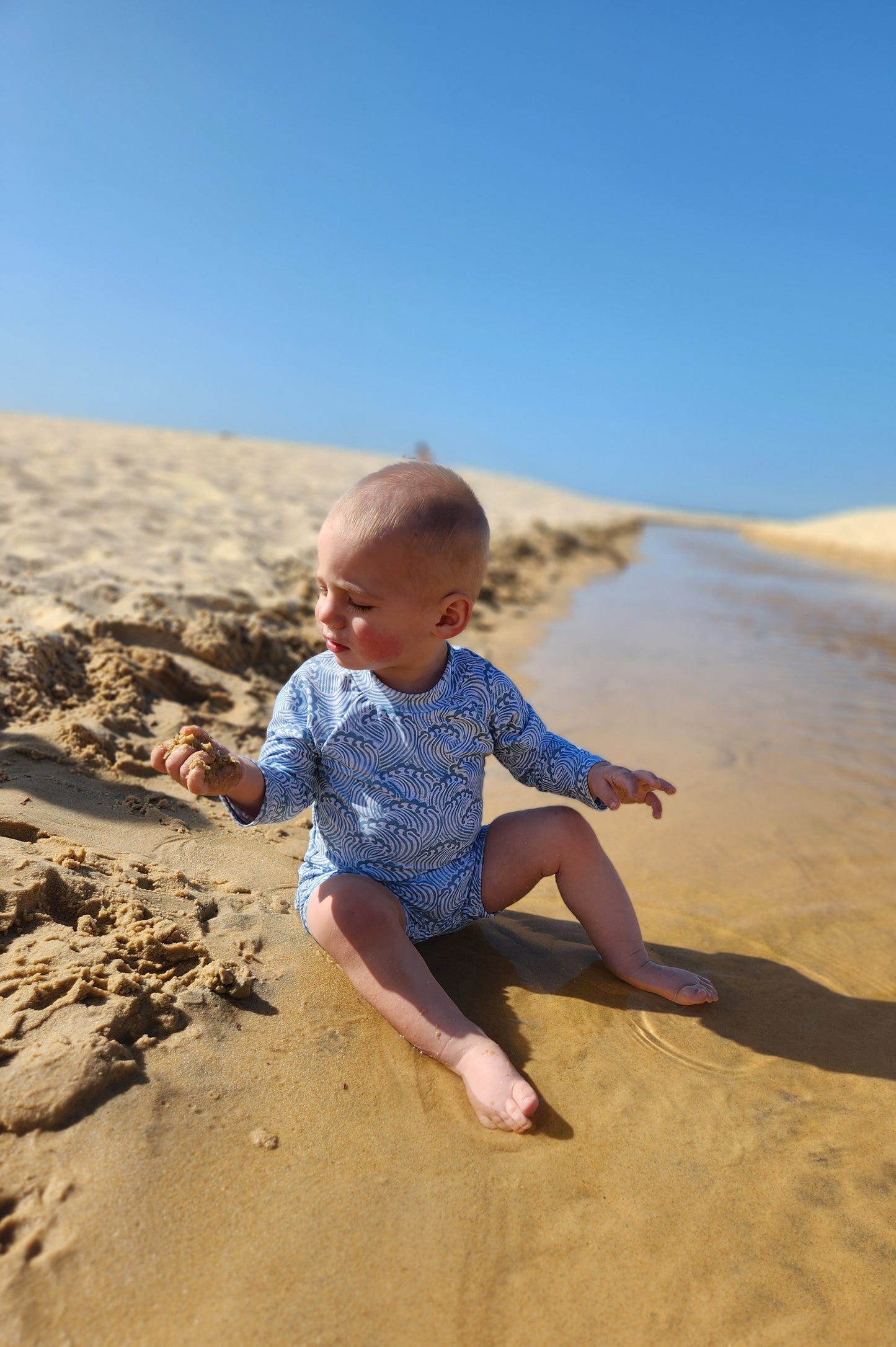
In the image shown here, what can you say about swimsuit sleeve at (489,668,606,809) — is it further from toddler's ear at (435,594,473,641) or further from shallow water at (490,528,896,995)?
shallow water at (490,528,896,995)

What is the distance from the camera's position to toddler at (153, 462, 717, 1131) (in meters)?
1.68

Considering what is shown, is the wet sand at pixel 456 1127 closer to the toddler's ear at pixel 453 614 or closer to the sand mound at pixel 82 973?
the sand mound at pixel 82 973

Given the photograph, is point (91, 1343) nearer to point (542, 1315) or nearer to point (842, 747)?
point (542, 1315)

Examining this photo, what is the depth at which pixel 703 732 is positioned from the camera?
4020 millimetres

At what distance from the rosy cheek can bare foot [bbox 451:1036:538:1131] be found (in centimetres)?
73

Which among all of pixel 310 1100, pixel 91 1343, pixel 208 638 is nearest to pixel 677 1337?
pixel 310 1100

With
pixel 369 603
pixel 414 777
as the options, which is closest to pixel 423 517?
pixel 369 603

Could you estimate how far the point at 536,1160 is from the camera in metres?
1.41

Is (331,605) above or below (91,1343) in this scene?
above

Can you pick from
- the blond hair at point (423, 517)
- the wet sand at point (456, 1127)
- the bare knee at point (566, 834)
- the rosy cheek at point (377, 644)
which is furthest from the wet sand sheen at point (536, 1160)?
the blond hair at point (423, 517)

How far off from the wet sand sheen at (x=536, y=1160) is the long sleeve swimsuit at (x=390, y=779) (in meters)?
0.19

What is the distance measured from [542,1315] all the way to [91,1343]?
552 millimetres

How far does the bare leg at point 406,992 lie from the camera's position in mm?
1496

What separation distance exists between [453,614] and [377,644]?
175 mm
